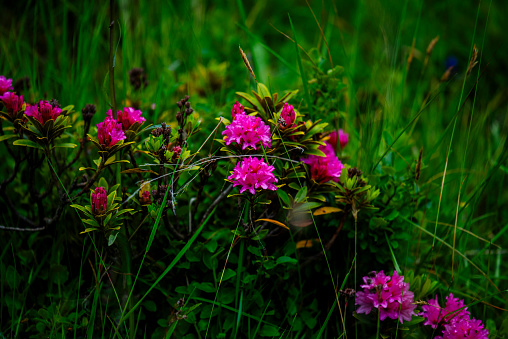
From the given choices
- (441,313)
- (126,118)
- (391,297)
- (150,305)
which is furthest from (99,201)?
(441,313)

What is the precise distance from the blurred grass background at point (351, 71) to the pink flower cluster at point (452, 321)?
0.96ft

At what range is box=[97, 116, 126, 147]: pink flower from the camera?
1.21 metres

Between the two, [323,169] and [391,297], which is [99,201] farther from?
[391,297]

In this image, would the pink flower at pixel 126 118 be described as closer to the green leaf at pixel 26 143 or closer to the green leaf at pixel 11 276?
the green leaf at pixel 26 143

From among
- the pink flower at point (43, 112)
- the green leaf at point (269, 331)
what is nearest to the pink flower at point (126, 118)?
the pink flower at point (43, 112)

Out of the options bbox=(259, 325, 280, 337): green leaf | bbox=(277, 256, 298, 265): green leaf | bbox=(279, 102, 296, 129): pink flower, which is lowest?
bbox=(259, 325, 280, 337): green leaf

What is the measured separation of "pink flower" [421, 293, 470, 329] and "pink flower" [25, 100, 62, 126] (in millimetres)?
1292

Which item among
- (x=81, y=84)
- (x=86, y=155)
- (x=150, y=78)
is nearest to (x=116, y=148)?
(x=86, y=155)

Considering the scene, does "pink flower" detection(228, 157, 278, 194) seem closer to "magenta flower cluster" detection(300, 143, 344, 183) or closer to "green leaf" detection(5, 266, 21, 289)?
"magenta flower cluster" detection(300, 143, 344, 183)

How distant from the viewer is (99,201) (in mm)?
1173

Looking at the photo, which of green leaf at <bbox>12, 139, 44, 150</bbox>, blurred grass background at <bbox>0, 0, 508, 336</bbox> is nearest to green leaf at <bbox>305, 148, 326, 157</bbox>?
blurred grass background at <bbox>0, 0, 508, 336</bbox>

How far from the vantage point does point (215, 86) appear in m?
2.40

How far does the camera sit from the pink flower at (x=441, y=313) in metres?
1.33

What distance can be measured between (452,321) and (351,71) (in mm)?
1539
